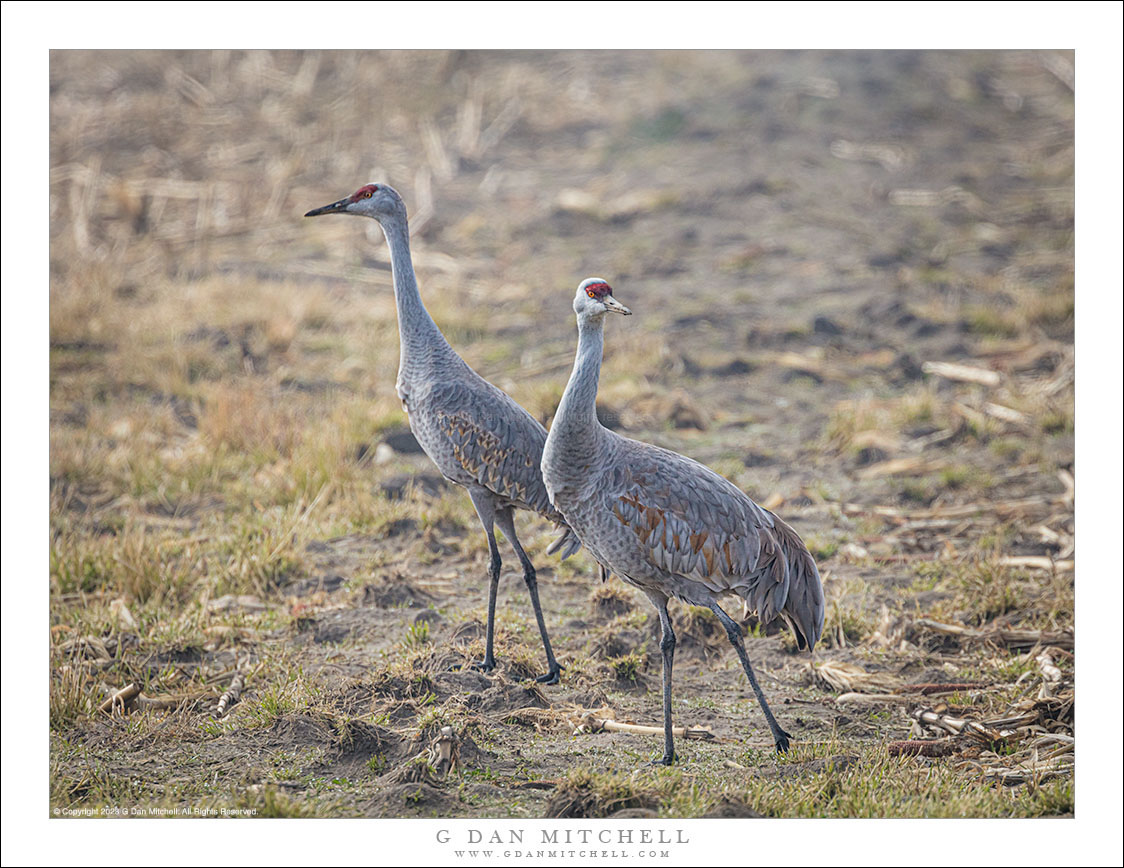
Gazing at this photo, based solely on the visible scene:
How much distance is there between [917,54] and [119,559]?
42.0ft

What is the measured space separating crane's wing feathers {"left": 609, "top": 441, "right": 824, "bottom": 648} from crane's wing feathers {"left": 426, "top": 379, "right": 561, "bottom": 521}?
0.69 metres

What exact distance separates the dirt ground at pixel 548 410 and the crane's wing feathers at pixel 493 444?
86cm

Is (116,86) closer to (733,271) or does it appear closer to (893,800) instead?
(733,271)

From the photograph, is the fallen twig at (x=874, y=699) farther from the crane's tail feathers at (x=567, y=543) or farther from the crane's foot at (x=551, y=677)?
the crane's tail feathers at (x=567, y=543)

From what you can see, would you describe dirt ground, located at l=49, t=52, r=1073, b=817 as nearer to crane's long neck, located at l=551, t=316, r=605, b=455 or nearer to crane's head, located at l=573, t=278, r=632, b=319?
crane's long neck, located at l=551, t=316, r=605, b=455

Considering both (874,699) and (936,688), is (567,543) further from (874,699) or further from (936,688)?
A: (936,688)

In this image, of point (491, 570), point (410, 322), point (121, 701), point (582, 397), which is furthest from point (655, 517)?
point (121, 701)

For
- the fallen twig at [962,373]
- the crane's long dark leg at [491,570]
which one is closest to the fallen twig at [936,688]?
the crane's long dark leg at [491,570]

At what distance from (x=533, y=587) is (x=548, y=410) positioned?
106 inches

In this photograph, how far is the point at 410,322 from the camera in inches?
220

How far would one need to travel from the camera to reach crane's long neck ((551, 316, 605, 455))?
4.53 metres

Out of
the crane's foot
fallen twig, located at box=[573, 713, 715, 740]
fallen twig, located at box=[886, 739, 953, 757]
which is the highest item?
the crane's foot

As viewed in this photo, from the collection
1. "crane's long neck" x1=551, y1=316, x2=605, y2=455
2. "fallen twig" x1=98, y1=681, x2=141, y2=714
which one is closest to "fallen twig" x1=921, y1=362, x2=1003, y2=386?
"crane's long neck" x1=551, y1=316, x2=605, y2=455

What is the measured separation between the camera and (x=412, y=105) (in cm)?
1362
